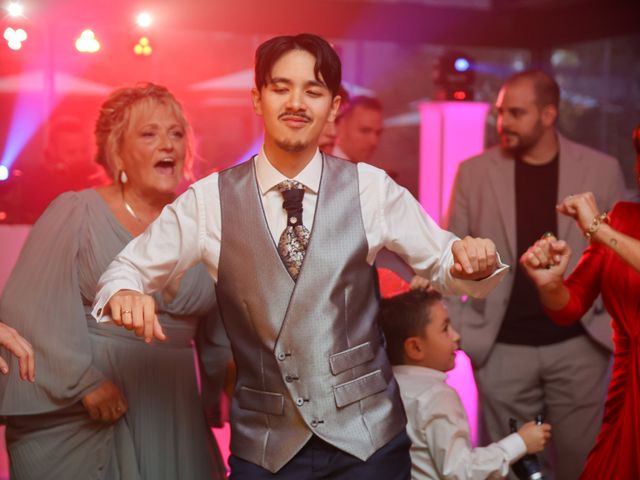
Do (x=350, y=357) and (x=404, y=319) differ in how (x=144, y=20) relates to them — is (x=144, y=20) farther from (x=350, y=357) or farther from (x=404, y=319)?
(x=350, y=357)

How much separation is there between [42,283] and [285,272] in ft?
2.90

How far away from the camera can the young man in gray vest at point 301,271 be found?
2.00 metres

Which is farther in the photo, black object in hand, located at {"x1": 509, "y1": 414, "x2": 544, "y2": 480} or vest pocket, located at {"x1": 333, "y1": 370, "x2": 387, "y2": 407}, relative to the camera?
black object in hand, located at {"x1": 509, "y1": 414, "x2": 544, "y2": 480}

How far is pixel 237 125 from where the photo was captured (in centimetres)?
954

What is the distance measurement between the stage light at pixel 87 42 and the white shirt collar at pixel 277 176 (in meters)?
2.82

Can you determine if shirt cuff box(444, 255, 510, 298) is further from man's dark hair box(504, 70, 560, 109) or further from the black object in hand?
man's dark hair box(504, 70, 560, 109)

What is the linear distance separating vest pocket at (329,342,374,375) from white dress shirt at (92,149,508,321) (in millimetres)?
187

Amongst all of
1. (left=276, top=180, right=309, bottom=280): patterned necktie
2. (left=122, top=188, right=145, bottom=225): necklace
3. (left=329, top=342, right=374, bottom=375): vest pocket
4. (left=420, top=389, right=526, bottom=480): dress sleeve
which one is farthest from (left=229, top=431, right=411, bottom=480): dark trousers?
(left=122, top=188, right=145, bottom=225): necklace

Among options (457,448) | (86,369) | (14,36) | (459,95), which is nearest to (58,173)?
(14,36)

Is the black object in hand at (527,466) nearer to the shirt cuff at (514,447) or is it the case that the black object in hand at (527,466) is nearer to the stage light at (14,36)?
the shirt cuff at (514,447)

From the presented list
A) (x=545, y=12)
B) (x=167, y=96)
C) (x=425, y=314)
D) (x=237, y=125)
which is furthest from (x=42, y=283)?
(x=237, y=125)

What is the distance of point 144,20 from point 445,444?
134 inches

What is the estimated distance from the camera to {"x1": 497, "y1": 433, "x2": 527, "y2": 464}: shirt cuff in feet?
8.29

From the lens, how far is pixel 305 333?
1.99 metres
